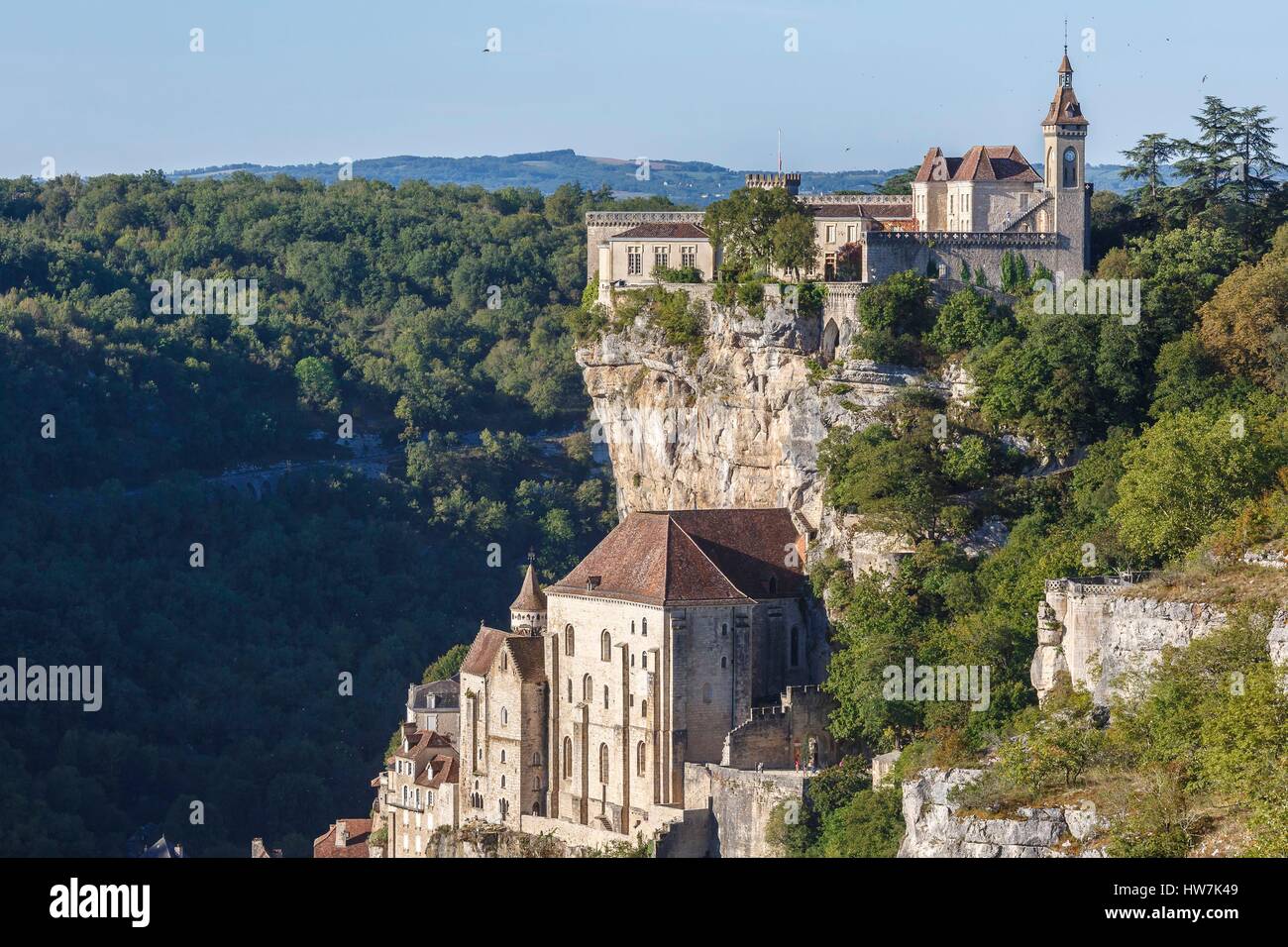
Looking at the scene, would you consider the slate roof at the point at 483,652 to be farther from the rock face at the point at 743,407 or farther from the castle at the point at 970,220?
the castle at the point at 970,220

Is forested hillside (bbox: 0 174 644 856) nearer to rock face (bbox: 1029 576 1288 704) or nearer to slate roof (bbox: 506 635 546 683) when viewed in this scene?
slate roof (bbox: 506 635 546 683)

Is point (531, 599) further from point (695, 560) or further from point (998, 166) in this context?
point (998, 166)

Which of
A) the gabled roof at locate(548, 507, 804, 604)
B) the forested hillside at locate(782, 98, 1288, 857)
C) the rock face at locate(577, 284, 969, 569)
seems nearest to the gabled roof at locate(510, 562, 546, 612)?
the gabled roof at locate(548, 507, 804, 604)

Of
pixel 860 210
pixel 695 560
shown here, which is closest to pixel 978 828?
pixel 695 560

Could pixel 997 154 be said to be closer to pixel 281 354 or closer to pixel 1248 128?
pixel 1248 128

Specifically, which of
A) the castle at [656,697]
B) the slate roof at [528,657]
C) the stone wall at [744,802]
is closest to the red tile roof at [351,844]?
the castle at [656,697]

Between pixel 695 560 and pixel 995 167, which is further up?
pixel 995 167
